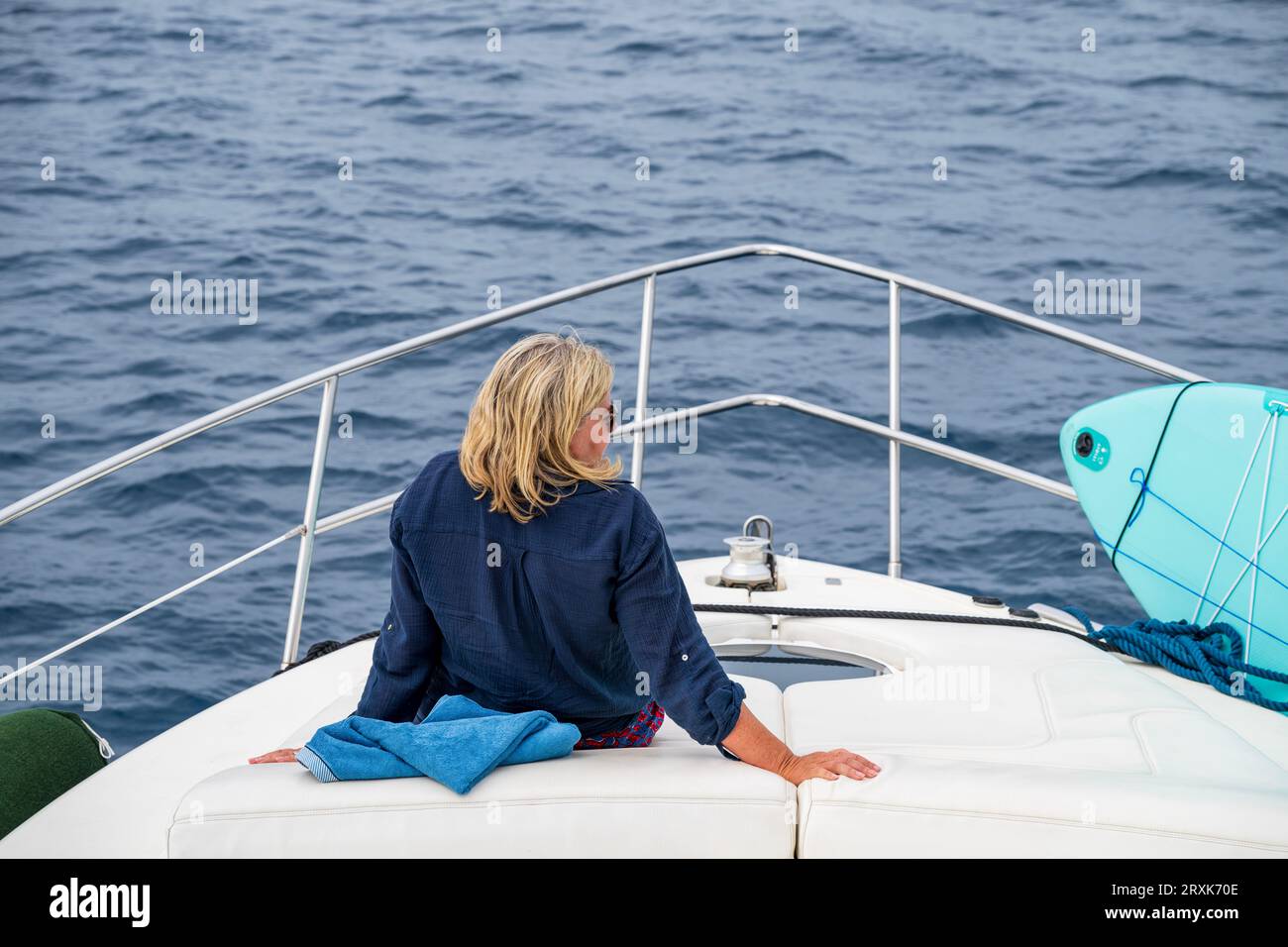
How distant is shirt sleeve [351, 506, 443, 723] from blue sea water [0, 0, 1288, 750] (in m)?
3.15

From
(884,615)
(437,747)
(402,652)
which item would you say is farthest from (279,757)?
(884,615)

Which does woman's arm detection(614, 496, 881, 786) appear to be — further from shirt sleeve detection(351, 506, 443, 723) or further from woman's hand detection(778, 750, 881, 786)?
shirt sleeve detection(351, 506, 443, 723)

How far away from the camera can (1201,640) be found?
109 inches

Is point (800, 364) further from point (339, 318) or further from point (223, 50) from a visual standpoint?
point (223, 50)

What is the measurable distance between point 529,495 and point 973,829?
0.65 m

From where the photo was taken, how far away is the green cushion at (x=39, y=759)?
2.06 metres

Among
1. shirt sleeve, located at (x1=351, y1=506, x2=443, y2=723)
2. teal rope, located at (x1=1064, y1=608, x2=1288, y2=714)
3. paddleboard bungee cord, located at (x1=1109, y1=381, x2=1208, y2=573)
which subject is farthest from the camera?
paddleboard bungee cord, located at (x1=1109, y1=381, x2=1208, y2=573)

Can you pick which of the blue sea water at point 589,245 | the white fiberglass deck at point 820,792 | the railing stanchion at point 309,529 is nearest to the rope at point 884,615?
the white fiberglass deck at point 820,792

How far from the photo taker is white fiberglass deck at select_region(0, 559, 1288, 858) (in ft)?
4.91

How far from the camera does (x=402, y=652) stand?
184 centimetres

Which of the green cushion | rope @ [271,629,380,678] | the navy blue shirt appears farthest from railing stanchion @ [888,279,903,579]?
the green cushion

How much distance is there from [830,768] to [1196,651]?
1352 mm

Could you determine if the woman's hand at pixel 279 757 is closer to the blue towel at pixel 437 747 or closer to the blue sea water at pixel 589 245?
the blue towel at pixel 437 747

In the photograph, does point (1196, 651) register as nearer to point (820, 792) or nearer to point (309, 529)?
point (820, 792)
